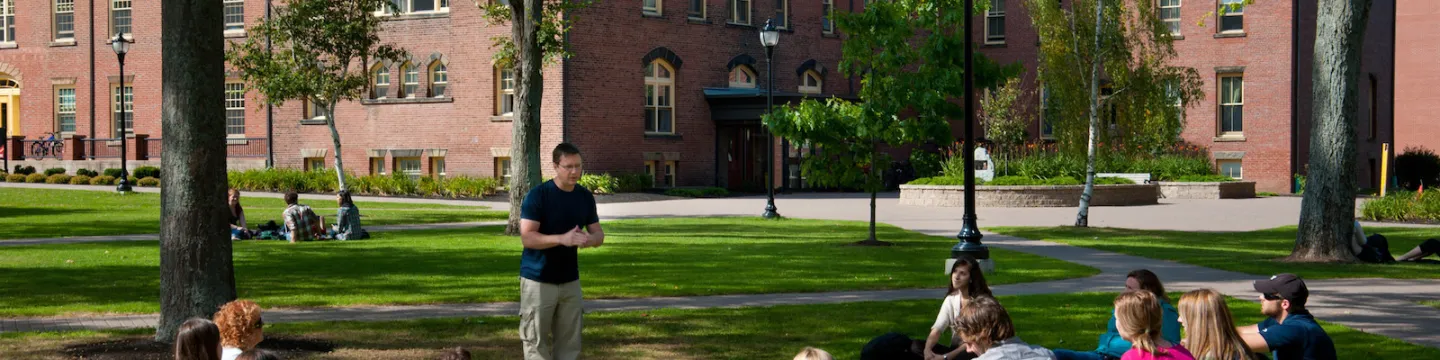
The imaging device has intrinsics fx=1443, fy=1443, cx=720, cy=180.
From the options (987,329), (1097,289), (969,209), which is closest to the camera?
(987,329)

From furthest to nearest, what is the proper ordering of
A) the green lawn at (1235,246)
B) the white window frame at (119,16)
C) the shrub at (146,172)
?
A: the white window frame at (119,16) → the shrub at (146,172) → the green lawn at (1235,246)

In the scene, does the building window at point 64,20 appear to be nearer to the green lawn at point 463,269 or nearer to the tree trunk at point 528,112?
the green lawn at point 463,269

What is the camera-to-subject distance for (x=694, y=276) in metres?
16.2

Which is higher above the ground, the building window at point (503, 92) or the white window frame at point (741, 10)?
the white window frame at point (741, 10)

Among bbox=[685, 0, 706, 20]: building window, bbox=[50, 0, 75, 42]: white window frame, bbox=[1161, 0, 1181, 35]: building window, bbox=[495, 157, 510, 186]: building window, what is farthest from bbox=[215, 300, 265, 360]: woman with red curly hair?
bbox=[50, 0, 75, 42]: white window frame

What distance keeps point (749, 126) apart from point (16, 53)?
25.6 meters

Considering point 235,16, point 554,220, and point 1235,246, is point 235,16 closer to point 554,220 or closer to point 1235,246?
point 1235,246

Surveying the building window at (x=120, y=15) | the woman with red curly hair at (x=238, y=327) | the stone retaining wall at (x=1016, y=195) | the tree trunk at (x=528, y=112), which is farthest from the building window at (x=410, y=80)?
the woman with red curly hair at (x=238, y=327)

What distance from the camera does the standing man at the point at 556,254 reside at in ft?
27.4

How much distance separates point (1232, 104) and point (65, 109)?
125 feet

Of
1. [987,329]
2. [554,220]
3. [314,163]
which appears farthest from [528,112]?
[314,163]

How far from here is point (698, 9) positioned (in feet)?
141

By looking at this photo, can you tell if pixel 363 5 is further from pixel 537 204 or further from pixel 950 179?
pixel 537 204

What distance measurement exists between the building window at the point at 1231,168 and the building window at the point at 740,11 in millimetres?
15251
